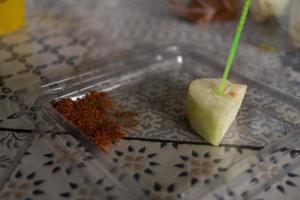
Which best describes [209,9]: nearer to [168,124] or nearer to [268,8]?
[268,8]

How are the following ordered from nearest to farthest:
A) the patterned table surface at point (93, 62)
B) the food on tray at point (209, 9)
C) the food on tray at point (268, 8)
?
the patterned table surface at point (93, 62) < the food on tray at point (268, 8) < the food on tray at point (209, 9)

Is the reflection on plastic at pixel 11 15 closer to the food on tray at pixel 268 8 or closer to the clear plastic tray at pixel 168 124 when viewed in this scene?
the clear plastic tray at pixel 168 124

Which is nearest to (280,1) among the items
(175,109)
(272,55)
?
(272,55)

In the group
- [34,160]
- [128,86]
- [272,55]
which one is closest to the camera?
[34,160]

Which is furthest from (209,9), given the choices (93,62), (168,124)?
(168,124)

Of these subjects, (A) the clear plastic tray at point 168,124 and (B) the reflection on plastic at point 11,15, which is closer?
(A) the clear plastic tray at point 168,124

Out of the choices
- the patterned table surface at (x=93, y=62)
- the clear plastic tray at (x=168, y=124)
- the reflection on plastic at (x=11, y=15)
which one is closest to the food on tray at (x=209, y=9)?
the patterned table surface at (x=93, y=62)

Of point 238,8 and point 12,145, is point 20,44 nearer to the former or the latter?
point 12,145
